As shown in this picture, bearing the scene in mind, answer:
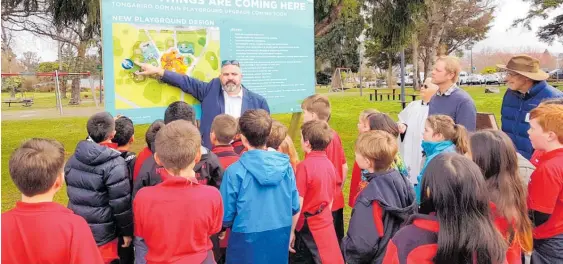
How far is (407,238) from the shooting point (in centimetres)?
182

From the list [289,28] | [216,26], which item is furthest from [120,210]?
[289,28]

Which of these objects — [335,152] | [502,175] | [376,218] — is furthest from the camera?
[335,152]

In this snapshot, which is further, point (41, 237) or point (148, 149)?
point (148, 149)

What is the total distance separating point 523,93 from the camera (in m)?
4.15

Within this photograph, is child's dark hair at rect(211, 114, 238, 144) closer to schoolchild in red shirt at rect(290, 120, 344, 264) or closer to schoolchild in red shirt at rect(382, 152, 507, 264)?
schoolchild in red shirt at rect(290, 120, 344, 264)

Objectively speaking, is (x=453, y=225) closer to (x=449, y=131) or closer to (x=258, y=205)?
(x=258, y=205)

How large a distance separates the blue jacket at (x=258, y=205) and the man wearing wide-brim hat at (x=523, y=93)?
2.35 m

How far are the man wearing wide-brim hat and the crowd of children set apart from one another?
86 cm

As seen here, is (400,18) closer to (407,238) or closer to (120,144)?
(120,144)

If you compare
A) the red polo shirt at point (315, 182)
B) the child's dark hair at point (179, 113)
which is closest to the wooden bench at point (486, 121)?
the red polo shirt at point (315, 182)

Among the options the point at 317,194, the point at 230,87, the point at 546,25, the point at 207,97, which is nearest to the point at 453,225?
the point at 317,194

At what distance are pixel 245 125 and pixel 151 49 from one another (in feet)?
5.31

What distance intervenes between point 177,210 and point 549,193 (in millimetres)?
1937

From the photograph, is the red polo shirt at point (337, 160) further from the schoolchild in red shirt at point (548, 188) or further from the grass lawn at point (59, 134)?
the grass lawn at point (59, 134)
